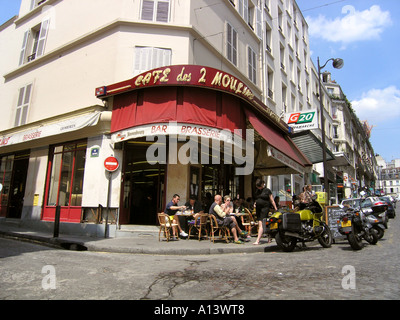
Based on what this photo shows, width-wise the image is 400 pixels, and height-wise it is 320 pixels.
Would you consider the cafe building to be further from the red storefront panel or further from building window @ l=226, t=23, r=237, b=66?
building window @ l=226, t=23, r=237, b=66

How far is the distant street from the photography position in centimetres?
308

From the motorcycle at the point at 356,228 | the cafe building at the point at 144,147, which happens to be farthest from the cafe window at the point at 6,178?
the motorcycle at the point at 356,228

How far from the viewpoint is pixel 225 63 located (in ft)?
40.3

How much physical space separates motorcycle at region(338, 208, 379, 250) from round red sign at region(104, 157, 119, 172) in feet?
22.0

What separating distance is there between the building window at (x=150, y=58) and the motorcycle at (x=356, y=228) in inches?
302

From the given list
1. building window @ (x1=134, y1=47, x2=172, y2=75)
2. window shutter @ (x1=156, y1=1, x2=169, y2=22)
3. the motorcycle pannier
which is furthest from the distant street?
window shutter @ (x1=156, y1=1, x2=169, y2=22)

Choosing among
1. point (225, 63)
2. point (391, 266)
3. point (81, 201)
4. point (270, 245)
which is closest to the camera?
point (391, 266)

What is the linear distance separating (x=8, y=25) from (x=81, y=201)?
13.4 m

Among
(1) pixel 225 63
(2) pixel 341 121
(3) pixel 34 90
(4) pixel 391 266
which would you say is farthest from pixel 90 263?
(2) pixel 341 121

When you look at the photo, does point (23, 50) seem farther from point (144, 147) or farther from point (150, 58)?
point (144, 147)

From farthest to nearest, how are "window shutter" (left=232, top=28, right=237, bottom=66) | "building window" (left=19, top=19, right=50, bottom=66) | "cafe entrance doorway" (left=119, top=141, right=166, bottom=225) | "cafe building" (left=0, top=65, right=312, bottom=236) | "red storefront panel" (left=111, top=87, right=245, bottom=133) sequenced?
"building window" (left=19, top=19, right=50, bottom=66), "window shutter" (left=232, top=28, right=237, bottom=66), "cafe entrance doorway" (left=119, top=141, right=166, bottom=225), "cafe building" (left=0, top=65, right=312, bottom=236), "red storefront panel" (left=111, top=87, right=245, bottom=133)

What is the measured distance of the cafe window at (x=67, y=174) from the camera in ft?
34.1

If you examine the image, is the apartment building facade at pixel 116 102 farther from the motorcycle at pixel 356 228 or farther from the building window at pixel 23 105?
the motorcycle at pixel 356 228

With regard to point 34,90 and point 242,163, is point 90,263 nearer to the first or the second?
point 242,163
